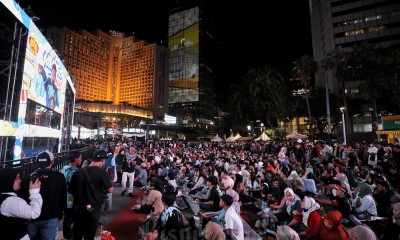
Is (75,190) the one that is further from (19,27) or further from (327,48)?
(327,48)

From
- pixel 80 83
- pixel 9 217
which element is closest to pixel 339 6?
pixel 9 217

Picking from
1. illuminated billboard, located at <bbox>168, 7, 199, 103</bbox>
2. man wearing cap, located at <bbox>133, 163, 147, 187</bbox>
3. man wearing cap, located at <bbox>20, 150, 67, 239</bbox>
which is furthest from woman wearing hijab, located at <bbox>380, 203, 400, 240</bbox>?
illuminated billboard, located at <bbox>168, 7, 199, 103</bbox>

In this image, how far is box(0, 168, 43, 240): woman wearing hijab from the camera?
2.62m

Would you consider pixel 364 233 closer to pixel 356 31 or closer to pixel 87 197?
pixel 87 197

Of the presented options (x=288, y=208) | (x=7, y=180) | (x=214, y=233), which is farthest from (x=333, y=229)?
(x=7, y=180)

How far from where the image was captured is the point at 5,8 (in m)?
8.24

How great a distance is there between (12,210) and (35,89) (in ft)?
32.9

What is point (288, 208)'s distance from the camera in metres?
6.32

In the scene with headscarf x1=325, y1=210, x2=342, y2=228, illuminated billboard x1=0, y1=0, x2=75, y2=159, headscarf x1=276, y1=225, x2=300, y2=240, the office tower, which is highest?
the office tower

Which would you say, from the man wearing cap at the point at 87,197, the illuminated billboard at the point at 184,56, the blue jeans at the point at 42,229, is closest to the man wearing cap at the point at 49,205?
the blue jeans at the point at 42,229

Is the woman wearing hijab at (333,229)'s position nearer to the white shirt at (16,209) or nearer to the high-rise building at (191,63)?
→ the white shirt at (16,209)

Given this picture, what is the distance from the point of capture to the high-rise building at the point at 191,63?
79562mm

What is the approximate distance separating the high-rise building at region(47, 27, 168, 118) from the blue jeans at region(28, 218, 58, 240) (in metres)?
78.4

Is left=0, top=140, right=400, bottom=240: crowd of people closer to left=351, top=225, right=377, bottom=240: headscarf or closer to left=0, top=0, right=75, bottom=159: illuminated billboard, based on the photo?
left=351, top=225, right=377, bottom=240: headscarf
